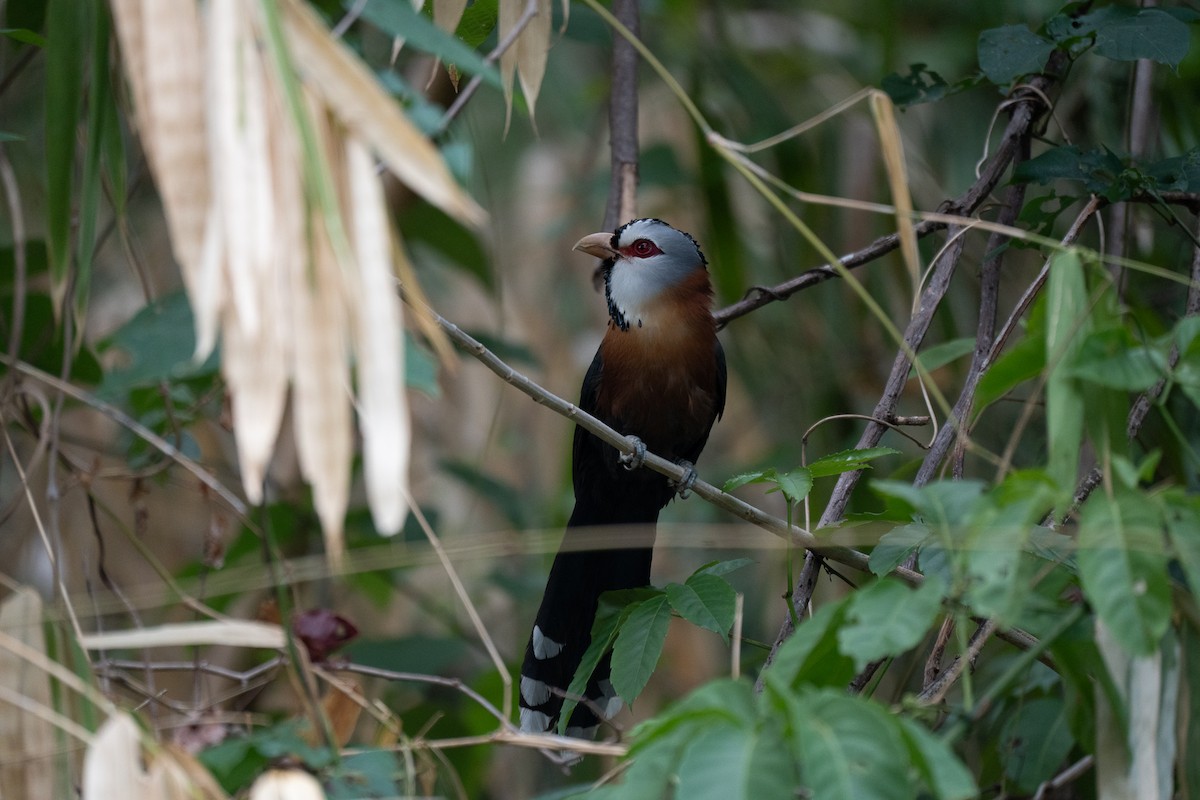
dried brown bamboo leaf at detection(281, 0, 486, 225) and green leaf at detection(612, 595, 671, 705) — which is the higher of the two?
dried brown bamboo leaf at detection(281, 0, 486, 225)

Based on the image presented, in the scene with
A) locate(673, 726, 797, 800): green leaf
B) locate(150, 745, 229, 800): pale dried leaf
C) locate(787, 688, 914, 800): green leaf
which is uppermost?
locate(787, 688, 914, 800): green leaf

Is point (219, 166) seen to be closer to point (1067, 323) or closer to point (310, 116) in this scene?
point (310, 116)

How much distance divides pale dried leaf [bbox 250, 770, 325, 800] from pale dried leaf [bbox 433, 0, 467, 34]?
1.41 m

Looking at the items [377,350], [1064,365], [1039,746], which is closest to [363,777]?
[377,350]

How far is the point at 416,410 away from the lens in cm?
633

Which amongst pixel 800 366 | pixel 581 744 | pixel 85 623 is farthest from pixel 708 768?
pixel 800 366

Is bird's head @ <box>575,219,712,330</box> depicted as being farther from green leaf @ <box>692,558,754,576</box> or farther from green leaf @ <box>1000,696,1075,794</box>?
green leaf @ <box>1000,696,1075,794</box>

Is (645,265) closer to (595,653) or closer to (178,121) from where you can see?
(595,653)

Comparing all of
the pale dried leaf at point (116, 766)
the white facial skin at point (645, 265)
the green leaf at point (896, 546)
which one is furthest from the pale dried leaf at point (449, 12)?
the white facial skin at point (645, 265)

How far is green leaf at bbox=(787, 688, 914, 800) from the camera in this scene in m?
1.25

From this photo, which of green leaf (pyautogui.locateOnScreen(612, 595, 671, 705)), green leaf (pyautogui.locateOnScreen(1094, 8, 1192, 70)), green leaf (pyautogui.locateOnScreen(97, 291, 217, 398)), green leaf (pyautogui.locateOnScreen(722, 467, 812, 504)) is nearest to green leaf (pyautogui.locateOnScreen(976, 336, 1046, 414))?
green leaf (pyautogui.locateOnScreen(722, 467, 812, 504))

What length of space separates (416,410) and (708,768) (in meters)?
5.18

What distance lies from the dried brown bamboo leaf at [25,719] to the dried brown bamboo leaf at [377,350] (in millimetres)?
779

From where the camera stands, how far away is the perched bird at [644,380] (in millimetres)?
3740
